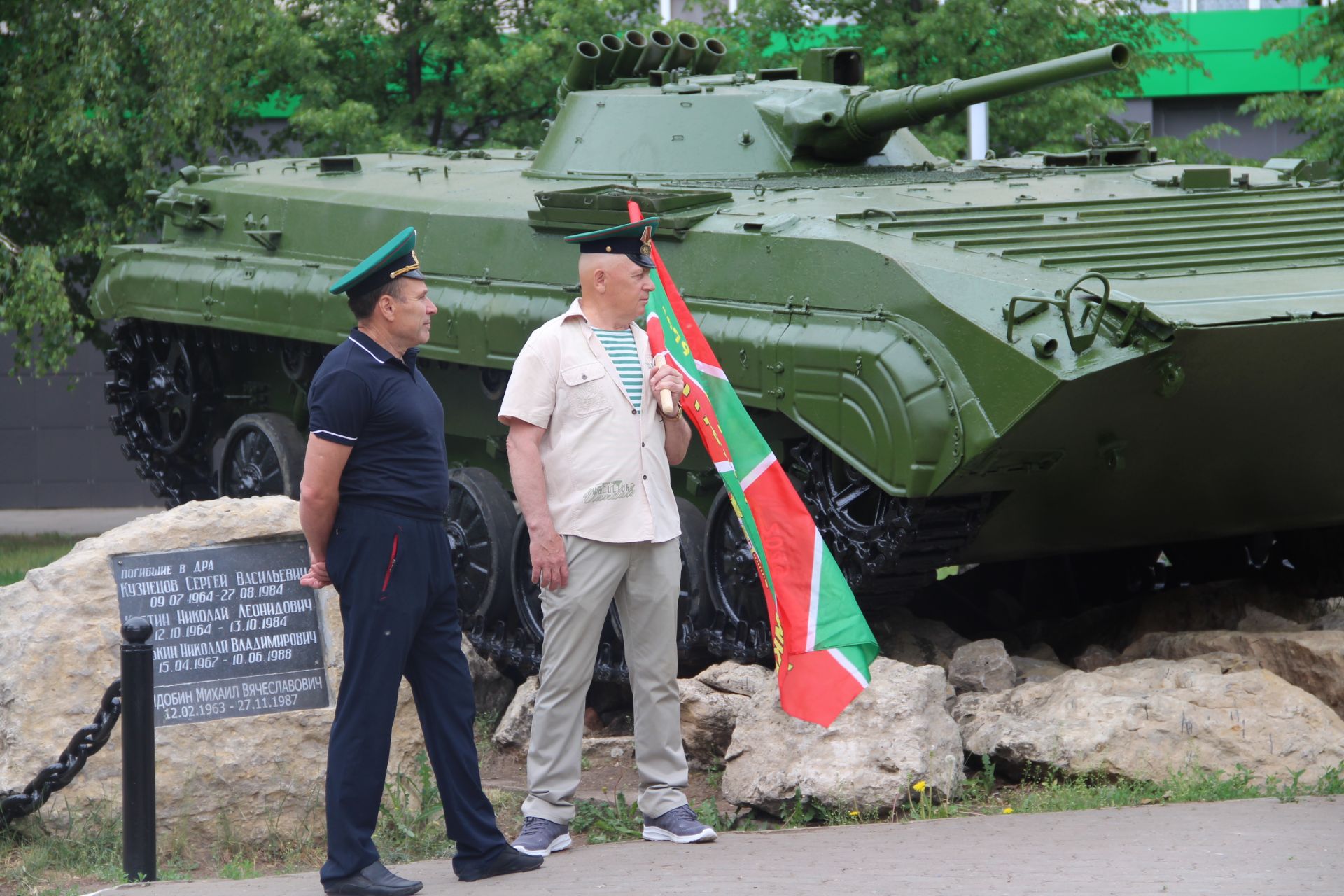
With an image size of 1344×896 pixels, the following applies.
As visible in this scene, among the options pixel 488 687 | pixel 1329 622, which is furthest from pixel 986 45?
pixel 488 687

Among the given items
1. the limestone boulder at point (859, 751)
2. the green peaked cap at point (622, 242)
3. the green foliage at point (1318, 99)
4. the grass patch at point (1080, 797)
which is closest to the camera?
the green peaked cap at point (622, 242)

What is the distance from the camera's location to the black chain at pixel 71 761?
5.96 m

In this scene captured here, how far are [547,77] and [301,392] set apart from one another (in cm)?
613

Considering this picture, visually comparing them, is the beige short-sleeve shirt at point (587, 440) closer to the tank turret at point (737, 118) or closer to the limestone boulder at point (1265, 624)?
the tank turret at point (737, 118)

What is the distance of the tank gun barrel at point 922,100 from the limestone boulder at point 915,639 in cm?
238

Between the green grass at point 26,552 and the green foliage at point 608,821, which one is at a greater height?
the green grass at point 26,552

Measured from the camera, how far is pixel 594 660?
19.5 ft

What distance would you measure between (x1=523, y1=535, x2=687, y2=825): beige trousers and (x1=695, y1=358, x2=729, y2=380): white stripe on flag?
2.90 feet

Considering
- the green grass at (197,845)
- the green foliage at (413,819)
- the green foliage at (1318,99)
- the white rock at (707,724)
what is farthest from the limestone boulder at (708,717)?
the green foliage at (1318,99)

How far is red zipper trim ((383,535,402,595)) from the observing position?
530 centimetres

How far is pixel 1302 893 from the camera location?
5.04 m

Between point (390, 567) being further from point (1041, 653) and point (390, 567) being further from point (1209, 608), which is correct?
point (1209, 608)

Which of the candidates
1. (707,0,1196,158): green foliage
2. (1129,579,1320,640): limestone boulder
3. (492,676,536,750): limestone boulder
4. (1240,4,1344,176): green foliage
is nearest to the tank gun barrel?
(1129,579,1320,640): limestone boulder

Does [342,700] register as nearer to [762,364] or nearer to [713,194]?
[762,364]
